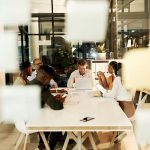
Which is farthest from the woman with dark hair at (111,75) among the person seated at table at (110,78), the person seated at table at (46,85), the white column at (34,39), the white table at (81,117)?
the white column at (34,39)

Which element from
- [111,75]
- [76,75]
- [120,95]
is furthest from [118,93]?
[76,75]

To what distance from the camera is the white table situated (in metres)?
1.75

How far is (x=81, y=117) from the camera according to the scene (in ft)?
6.40

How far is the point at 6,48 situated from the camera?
11.8 ft

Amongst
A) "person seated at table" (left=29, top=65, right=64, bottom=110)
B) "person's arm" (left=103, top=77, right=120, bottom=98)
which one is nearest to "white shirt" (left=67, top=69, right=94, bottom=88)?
"person's arm" (left=103, top=77, right=120, bottom=98)

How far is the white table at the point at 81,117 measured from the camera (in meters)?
1.75

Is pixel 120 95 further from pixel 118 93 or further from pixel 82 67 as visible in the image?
pixel 82 67

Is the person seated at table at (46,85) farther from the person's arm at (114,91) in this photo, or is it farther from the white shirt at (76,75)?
the white shirt at (76,75)

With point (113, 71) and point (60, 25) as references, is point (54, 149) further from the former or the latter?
point (60, 25)

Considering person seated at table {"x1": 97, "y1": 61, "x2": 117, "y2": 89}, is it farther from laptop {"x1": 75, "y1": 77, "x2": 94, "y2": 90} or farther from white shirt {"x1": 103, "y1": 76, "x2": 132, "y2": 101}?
laptop {"x1": 75, "y1": 77, "x2": 94, "y2": 90}

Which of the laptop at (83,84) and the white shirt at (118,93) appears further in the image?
the laptop at (83,84)

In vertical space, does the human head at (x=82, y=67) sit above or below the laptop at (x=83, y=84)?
above

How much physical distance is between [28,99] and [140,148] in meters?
1.14

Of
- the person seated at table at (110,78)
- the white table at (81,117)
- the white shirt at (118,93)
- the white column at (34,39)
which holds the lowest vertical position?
the white table at (81,117)
